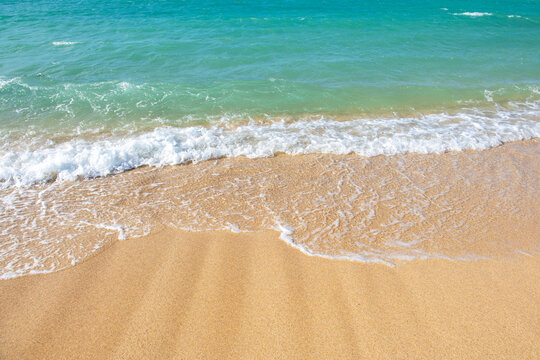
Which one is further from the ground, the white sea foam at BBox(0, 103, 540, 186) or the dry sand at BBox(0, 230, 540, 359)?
the white sea foam at BBox(0, 103, 540, 186)

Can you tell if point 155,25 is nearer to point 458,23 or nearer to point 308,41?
point 308,41

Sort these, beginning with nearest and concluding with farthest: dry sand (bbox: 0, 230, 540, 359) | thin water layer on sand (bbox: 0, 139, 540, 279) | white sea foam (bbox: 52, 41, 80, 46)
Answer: dry sand (bbox: 0, 230, 540, 359) → thin water layer on sand (bbox: 0, 139, 540, 279) → white sea foam (bbox: 52, 41, 80, 46)

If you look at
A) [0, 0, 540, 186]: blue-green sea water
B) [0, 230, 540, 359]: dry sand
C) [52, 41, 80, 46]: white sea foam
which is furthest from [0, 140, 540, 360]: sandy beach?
[52, 41, 80, 46]: white sea foam

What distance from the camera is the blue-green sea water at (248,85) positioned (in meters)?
7.10

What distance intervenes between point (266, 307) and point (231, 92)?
798cm

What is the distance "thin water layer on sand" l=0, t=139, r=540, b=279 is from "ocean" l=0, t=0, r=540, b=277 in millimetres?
85

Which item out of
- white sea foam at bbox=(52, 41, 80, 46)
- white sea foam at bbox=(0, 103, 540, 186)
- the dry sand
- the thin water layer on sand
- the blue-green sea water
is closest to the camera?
the dry sand

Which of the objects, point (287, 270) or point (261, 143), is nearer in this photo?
point (287, 270)

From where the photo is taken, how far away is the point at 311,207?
5.04 metres

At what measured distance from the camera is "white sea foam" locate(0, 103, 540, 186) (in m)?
6.20

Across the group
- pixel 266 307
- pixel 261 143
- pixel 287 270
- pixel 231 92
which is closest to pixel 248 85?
pixel 231 92

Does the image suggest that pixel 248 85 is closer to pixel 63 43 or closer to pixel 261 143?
pixel 261 143

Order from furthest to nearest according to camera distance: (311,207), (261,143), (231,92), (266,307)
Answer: (231,92) → (261,143) → (311,207) → (266,307)

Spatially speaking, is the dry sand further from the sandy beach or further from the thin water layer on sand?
the thin water layer on sand
